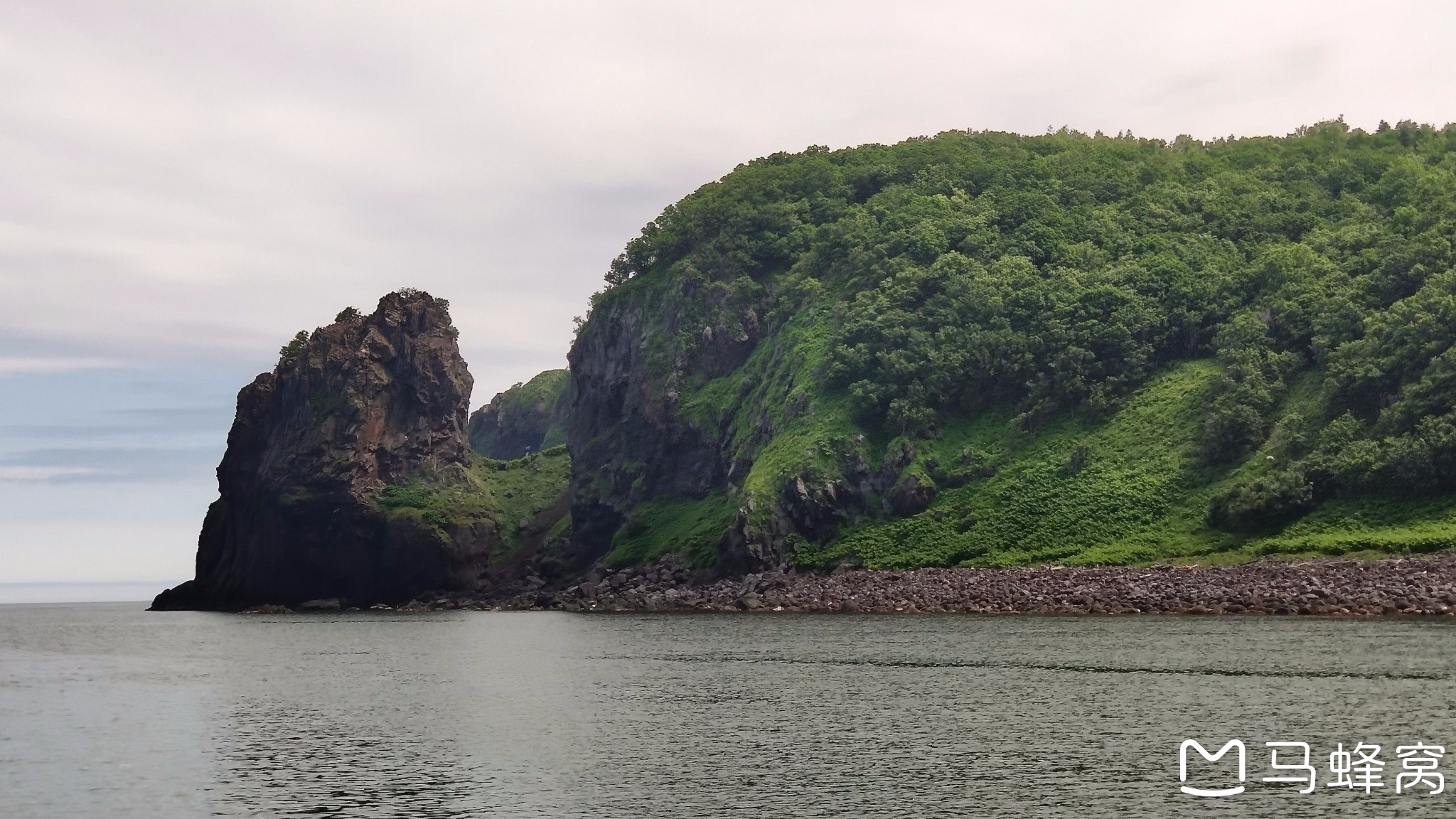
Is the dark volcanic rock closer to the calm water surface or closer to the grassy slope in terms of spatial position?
the grassy slope

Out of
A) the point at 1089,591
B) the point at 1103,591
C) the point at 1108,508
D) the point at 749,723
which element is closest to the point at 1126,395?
the point at 1108,508

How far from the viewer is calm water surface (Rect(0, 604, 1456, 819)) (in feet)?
141

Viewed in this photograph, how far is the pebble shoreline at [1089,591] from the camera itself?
99.8 meters

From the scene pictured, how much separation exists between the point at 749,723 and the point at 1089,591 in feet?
214

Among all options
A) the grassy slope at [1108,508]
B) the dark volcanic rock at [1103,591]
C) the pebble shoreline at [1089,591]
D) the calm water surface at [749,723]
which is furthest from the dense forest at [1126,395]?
the calm water surface at [749,723]

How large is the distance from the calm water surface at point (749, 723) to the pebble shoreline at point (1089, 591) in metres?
6.47

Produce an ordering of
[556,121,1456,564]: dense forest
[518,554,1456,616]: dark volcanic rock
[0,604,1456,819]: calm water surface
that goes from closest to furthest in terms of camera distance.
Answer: [0,604,1456,819]: calm water surface < [518,554,1456,616]: dark volcanic rock < [556,121,1456,564]: dense forest

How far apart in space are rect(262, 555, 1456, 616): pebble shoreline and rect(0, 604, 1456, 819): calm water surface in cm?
647

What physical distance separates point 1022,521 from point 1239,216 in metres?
78.3

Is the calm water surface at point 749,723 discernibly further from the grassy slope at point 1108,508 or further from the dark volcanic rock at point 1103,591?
the grassy slope at point 1108,508

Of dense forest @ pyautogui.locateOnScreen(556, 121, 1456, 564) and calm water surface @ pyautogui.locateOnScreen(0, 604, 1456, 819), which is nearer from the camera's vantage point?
calm water surface @ pyautogui.locateOnScreen(0, 604, 1456, 819)

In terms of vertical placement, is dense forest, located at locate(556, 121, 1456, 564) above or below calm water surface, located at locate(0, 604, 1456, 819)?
above

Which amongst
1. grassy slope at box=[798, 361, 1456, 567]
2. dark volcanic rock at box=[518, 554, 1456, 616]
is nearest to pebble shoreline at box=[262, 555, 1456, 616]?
dark volcanic rock at box=[518, 554, 1456, 616]

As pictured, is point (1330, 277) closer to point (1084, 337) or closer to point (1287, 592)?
point (1084, 337)
